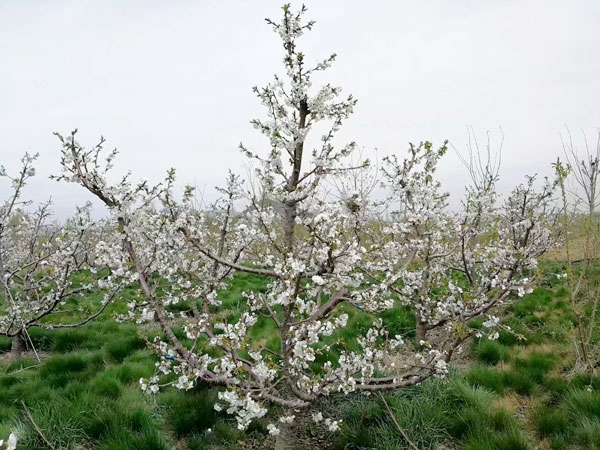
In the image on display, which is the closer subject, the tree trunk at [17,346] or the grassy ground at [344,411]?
the grassy ground at [344,411]

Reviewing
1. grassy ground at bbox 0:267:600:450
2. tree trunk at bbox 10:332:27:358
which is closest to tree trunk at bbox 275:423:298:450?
grassy ground at bbox 0:267:600:450

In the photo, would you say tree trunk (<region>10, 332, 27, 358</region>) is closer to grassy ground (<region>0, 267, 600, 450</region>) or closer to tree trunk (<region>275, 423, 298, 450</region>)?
grassy ground (<region>0, 267, 600, 450</region>)

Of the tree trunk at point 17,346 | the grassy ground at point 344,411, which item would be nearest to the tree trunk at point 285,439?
the grassy ground at point 344,411

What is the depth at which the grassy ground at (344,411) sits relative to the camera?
329 cm

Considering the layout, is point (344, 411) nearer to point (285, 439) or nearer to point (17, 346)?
point (285, 439)

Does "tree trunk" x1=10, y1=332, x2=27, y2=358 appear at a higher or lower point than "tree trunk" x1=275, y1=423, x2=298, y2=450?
higher

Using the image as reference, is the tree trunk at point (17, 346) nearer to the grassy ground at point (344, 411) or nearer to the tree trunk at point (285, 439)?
the grassy ground at point (344, 411)

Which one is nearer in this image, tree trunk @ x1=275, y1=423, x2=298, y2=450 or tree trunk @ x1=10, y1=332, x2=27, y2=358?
tree trunk @ x1=275, y1=423, x2=298, y2=450

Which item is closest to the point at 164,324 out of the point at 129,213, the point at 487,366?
the point at 129,213

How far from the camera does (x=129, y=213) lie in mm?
3176

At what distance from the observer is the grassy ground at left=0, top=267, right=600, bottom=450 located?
3.29 m

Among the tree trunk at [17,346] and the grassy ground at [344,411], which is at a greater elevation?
the tree trunk at [17,346]

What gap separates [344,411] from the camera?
3.71 m

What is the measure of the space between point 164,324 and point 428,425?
2399 millimetres
